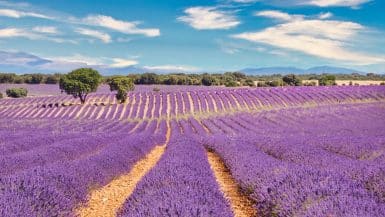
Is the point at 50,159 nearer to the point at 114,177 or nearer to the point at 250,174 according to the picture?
the point at 114,177

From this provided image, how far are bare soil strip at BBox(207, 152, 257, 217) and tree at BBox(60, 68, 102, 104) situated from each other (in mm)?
48697

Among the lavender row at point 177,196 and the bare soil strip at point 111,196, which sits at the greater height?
the lavender row at point 177,196

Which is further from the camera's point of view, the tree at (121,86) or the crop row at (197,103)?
the tree at (121,86)

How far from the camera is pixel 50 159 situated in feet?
35.2

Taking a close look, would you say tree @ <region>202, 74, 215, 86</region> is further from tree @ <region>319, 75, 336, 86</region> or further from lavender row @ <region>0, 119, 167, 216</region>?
lavender row @ <region>0, 119, 167, 216</region>

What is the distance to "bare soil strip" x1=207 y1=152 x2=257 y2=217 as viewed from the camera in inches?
270

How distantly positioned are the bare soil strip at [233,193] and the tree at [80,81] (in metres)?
48.7

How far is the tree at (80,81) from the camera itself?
2325 inches

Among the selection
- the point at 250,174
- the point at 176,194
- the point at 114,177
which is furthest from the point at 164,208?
the point at 114,177

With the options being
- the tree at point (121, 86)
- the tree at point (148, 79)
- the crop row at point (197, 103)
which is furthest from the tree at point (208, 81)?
the crop row at point (197, 103)

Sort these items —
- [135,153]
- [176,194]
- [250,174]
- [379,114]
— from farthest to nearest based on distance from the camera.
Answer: [379,114], [135,153], [250,174], [176,194]

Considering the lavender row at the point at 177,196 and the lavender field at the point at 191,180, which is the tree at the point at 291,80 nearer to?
the lavender field at the point at 191,180

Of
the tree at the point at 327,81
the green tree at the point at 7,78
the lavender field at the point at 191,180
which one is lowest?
the lavender field at the point at 191,180

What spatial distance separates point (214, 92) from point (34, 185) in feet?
179
